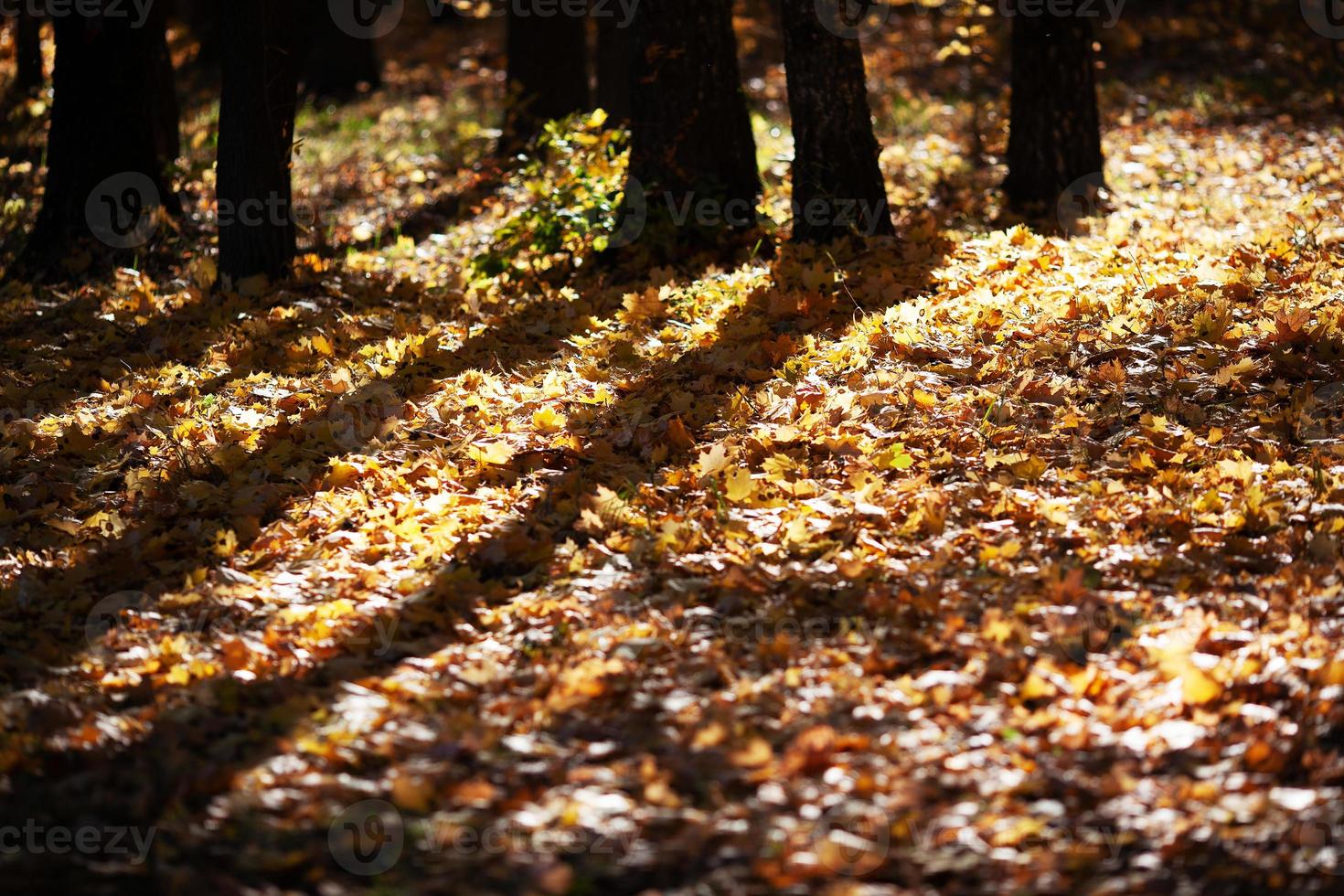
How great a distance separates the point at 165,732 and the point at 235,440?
2134 millimetres

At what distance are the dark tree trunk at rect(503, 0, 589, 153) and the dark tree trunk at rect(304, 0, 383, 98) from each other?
15.7ft

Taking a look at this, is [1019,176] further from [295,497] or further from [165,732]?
[165,732]

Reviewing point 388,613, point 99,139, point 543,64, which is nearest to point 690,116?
point 99,139

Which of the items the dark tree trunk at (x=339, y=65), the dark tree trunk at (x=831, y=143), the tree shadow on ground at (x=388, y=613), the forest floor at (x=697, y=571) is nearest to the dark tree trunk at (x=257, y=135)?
the forest floor at (x=697, y=571)

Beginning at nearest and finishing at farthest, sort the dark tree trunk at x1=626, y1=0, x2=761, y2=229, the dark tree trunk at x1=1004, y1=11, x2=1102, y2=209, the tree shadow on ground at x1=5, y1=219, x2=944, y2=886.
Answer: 1. the tree shadow on ground at x1=5, y1=219, x2=944, y2=886
2. the dark tree trunk at x1=626, y1=0, x2=761, y2=229
3. the dark tree trunk at x1=1004, y1=11, x2=1102, y2=209

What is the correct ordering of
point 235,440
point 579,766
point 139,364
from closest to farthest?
1. point 579,766
2. point 235,440
3. point 139,364

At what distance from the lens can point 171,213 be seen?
8.50 m

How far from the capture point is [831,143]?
7336 mm

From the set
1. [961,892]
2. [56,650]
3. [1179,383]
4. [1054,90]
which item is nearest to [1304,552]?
[1179,383]

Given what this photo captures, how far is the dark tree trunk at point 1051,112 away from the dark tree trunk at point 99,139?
20.0 ft

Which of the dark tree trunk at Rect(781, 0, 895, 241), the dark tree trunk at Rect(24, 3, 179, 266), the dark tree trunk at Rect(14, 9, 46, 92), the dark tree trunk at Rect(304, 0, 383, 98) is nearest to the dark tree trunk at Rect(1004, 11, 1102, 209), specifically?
the dark tree trunk at Rect(781, 0, 895, 241)

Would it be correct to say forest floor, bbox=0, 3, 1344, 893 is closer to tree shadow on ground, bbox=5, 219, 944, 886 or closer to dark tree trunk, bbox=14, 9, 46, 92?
tree shadow on ground, bbox=5, 219, 944, 886

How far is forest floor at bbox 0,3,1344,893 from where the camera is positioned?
2867 millimetres

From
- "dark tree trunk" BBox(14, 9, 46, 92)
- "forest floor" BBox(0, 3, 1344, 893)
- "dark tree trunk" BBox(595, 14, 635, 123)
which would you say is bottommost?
"forest floor" BBox(0, 3, 1344, 893)
